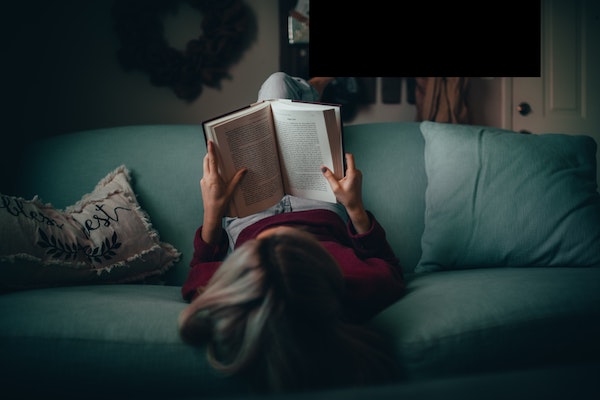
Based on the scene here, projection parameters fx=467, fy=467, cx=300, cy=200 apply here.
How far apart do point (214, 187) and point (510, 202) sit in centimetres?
81

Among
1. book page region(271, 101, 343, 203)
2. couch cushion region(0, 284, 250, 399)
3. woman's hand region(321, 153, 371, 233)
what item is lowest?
couch cushion region(0, 284, 250, 399)

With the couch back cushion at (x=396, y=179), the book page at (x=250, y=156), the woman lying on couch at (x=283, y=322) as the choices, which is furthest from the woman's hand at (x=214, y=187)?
the couch back cushion at (x=396, y=179)

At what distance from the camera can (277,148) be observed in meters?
1.10

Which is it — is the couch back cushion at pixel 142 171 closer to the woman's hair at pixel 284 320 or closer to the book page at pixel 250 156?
the book page at pixel 250 156

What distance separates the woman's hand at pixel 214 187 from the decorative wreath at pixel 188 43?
132 centimetres

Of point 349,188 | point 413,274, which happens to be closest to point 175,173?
point 349,188

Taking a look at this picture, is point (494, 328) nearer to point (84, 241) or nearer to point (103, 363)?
point (103, 363)

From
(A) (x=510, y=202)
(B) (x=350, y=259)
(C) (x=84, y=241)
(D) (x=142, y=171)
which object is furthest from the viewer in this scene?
(D) (x=142, y=171)

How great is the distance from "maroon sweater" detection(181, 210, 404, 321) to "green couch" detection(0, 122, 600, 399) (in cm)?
5

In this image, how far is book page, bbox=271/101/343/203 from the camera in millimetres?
1013

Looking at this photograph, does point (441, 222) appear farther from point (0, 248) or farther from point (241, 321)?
point (0, 248)

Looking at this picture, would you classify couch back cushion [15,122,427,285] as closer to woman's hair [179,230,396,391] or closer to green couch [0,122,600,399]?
green couch [0,122,600,399]

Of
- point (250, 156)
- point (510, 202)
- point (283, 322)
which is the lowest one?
point (283, 322)

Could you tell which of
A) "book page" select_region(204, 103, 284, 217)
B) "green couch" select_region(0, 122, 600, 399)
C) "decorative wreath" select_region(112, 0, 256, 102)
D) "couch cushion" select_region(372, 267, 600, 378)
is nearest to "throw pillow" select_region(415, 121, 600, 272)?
"green couch" select_region(0, 122, 600, 399)
